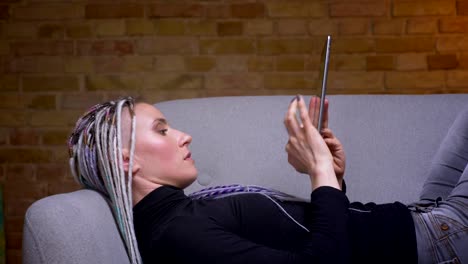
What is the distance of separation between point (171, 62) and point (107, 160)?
1292 millimetres

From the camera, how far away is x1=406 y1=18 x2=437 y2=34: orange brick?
255 cm

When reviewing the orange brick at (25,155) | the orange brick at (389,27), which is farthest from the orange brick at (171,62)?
the orange brick at (389,27)

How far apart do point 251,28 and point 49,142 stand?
994mm

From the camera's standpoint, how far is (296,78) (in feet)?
8.48

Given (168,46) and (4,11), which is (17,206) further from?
(168,46)

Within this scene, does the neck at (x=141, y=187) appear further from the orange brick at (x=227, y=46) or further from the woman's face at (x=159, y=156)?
the orange brick at (x=227, y=46)

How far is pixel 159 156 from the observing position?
1451 millimetres

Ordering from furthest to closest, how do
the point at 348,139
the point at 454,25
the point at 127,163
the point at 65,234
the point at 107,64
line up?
the point at 107,64
the point at 454,25
the point at 348,139
the point at 127,163
the point at 65,234

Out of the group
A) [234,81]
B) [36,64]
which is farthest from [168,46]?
[36,64]

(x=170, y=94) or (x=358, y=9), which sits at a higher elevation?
(x=358, y=9)

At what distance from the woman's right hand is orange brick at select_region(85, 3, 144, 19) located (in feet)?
4.71

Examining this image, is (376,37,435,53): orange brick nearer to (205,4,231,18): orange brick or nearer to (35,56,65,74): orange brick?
(205,4,231,18): orange brick

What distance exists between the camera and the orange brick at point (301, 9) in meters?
2.57

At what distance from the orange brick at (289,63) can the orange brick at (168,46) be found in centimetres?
36
